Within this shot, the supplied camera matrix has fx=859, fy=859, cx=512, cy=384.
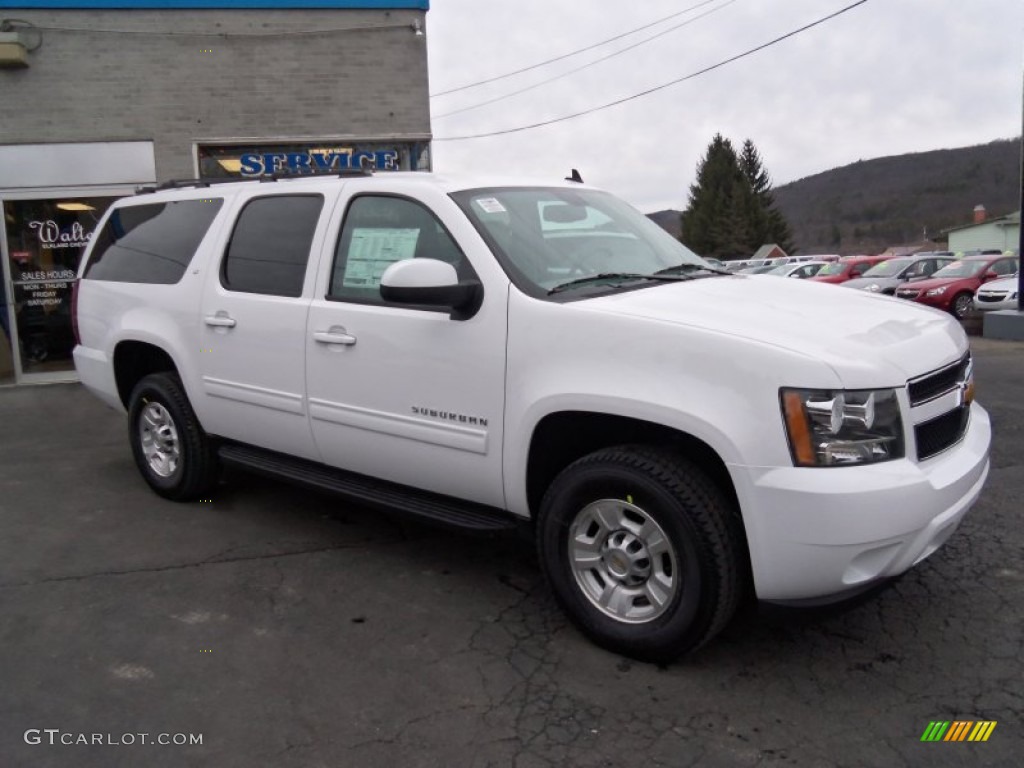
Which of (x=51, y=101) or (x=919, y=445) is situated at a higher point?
(x=51, y=101)

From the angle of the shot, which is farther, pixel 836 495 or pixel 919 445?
pixel 919 445

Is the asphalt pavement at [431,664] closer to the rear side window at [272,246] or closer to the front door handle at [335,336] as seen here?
the front door handle at [335,336]

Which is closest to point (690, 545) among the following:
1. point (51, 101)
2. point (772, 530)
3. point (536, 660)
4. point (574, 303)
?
point (772, 530)

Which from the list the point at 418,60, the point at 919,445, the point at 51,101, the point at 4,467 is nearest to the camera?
the point at 919,445

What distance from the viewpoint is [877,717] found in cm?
287

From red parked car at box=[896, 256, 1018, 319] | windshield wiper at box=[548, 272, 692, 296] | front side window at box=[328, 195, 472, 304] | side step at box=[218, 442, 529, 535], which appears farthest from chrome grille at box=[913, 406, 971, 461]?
red parked car at box=[896, 256, 1018, 319]

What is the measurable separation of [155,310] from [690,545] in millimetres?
3646

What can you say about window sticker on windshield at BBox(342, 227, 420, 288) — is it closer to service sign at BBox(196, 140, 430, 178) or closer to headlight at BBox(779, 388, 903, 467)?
headlight at BBox(779, 388, 903, 467)

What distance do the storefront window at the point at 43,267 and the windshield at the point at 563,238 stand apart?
852 cm

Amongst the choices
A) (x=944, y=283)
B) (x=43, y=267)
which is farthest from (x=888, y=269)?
(x=43, y=267)

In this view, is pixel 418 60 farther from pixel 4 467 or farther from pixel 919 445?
pixel 919 445

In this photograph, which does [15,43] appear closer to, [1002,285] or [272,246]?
[272,246]

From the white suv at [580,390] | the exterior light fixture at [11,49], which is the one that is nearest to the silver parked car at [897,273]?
the exterior light fixture at [11,49]

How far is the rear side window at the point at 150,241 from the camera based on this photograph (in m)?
5.10
